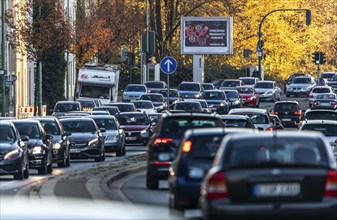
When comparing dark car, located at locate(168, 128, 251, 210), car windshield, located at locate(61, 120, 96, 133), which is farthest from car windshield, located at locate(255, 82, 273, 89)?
dark car, located at locate(168, 128, 251, 210)

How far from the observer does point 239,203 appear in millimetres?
15383

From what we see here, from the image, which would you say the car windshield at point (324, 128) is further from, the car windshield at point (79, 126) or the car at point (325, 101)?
the car at point (325, 101)

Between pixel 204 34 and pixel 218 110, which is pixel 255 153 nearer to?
pixel 218 110

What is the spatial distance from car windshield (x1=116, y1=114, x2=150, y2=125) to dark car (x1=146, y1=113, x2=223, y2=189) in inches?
1007

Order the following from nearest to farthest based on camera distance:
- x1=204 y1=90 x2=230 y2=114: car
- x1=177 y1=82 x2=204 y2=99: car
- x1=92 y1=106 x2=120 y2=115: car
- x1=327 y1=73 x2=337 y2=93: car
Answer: x1=92 y1=106 x2=120 y2=115: car
x1=204 y1=90 x2=230 y2=114: car
x1=177 y1=82 x2=204 y2=99: car
x1=327 y1=73 x2=337 y2=93: car

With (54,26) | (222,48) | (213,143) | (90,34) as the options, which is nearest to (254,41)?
(222,48)

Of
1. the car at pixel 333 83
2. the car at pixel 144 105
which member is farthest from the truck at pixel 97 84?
the car at pixel 333 83

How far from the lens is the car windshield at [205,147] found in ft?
66.5

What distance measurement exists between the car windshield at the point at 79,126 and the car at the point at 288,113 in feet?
77.8

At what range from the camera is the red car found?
86000 millimetres

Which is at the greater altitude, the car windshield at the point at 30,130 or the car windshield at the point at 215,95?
the car windshield at the point at 30,130

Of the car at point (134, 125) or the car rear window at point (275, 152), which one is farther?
the car at point (134, 125)

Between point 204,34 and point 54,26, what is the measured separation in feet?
113

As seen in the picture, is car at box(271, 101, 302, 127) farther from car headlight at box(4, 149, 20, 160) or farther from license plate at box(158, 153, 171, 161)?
license plate at box(158, 153, 171, 161)
